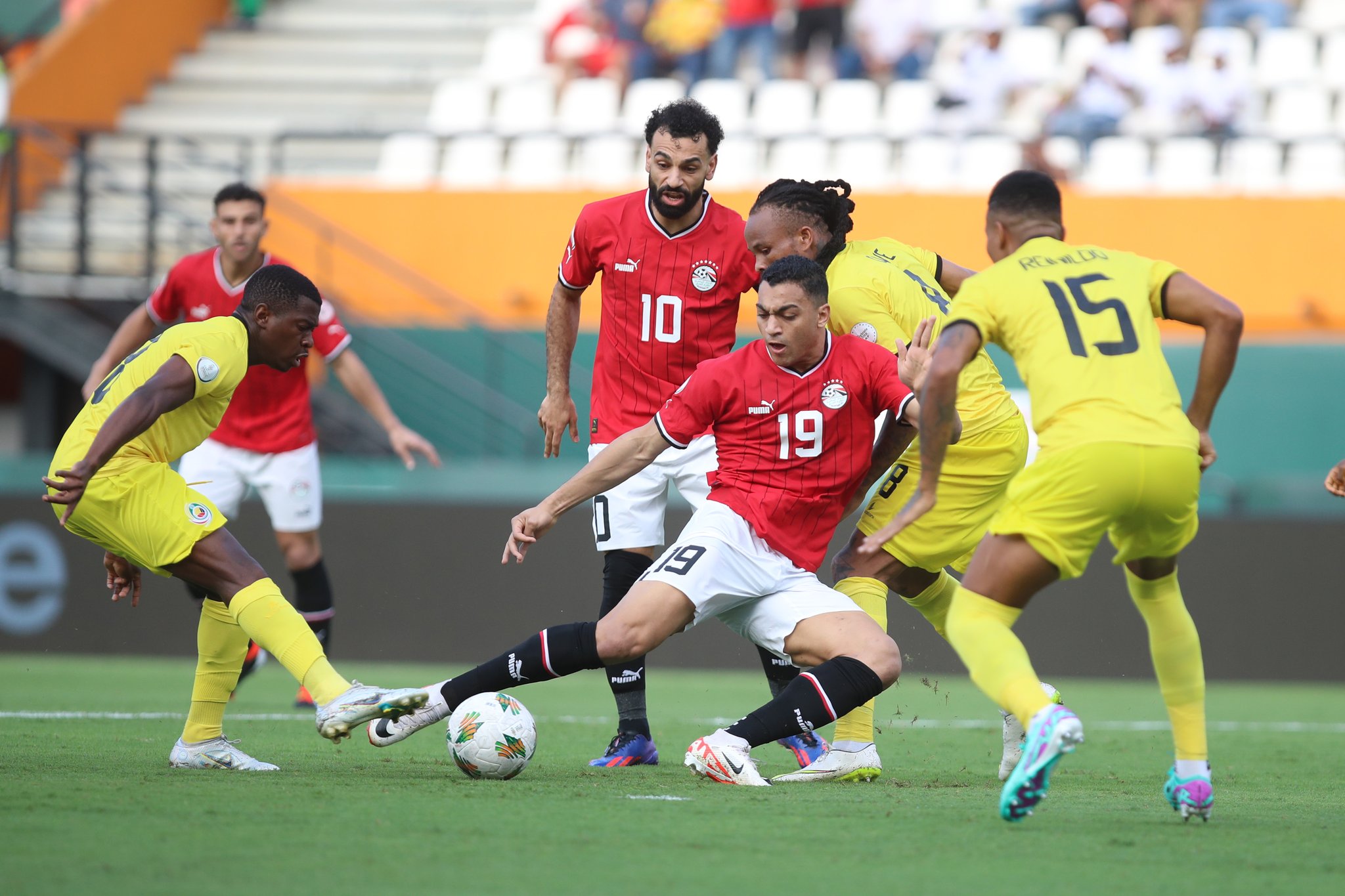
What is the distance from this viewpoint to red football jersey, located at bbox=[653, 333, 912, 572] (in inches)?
232

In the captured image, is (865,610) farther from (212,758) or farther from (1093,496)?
(212,758)

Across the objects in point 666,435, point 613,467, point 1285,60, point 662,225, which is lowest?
point 613,467

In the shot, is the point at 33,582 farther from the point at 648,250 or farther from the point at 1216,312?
the point at 1216,312

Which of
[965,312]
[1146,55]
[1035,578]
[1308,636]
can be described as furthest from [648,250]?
[1146,55]

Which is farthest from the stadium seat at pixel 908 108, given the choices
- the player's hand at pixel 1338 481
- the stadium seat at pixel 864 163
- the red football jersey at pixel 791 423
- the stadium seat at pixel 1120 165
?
the player's hand at pixel 1338 481

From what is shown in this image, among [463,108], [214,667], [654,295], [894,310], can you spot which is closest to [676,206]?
[654,295]

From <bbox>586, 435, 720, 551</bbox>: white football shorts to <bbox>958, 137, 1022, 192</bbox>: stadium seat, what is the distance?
28.1 ft

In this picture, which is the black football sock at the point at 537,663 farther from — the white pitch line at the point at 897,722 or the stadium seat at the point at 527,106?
the stadium seat at the point at 527,106

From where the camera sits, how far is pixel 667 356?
677 centimetres

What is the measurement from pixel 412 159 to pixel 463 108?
163cm

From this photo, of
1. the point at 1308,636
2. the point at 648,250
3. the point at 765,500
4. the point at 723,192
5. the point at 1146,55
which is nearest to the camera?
the point at 765,500

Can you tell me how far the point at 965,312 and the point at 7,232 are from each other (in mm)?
13404

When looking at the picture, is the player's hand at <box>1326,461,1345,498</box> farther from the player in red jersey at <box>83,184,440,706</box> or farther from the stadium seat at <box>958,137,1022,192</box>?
the stadium seat at <box>958,137,1022,192</box>

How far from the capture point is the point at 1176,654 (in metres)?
5.24
